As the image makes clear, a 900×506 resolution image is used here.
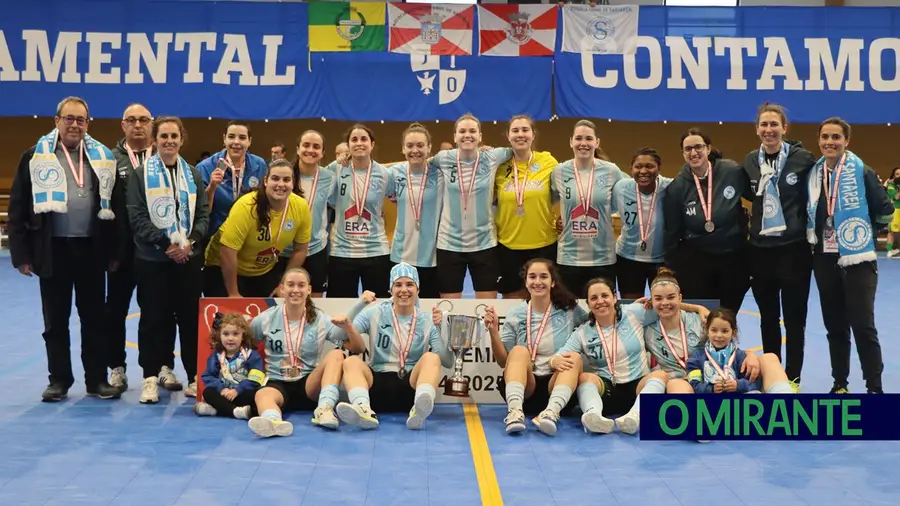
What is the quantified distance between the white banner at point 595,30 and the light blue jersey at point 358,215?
10.7m

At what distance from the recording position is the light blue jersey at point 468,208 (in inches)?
268

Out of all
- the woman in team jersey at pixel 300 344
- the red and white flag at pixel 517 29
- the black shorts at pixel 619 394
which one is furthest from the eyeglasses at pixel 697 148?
the red and white flag at pixel 517 29

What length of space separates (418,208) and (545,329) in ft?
4.77

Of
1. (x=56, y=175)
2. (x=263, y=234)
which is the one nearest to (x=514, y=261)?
(x=263, y=234)

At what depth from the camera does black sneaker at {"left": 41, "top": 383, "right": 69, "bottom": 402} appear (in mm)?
6340

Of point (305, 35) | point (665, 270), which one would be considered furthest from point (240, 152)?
point (305, 35)

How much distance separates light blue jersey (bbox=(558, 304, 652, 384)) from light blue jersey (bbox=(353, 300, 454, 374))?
0.86 metres

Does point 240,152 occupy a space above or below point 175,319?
above

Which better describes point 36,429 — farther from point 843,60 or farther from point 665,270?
point 843,60

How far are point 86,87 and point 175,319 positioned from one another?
11402mm

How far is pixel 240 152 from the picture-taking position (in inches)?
268

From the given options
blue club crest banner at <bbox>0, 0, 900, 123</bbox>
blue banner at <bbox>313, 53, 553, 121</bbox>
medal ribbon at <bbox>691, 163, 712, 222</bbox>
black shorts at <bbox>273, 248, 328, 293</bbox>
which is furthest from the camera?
blue banner at <bbox>313, 53, 553, 121</bbox>

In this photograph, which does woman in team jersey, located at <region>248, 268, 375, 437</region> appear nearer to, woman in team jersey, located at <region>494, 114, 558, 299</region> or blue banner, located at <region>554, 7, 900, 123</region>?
woman in team jersey, located at <region>494, 114, 558, 299</region>

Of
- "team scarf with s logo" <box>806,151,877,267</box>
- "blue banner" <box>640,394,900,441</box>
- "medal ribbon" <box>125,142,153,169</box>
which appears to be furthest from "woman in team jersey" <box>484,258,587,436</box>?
"medal ribbon" <box>125,142,153,169</box>
